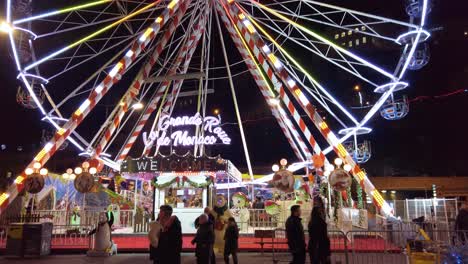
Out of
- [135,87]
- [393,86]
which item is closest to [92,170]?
[135,87]

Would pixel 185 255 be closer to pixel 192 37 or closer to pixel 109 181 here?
pixel 109 181

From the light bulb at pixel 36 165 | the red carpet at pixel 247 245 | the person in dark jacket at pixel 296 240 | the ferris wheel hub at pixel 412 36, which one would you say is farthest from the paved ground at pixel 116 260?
the ferris wheel hub at pixel 412 36

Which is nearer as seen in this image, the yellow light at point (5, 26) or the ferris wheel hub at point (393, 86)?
the yellow light at point (5, 26)

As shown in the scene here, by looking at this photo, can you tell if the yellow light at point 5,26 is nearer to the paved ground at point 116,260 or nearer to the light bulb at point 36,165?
the light bulb at point 36,165

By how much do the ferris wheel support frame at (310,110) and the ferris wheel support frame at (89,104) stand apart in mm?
2656

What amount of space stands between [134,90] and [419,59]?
11853mm

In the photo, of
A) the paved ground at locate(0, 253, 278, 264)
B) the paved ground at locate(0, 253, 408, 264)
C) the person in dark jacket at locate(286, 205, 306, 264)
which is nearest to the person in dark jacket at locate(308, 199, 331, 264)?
the person in dark jacket at locate(286, 205, 306, 264)

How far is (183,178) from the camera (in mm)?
20734

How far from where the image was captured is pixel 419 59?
15016 millimetres

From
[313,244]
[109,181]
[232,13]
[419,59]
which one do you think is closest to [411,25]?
[419,59]

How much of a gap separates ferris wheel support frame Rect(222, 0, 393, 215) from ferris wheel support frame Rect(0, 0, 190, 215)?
2656mm

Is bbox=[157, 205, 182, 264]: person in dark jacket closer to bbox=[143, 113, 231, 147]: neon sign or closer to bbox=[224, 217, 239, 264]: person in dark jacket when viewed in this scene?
bbox=[224, 217, 239, 264]: person in dark jacket

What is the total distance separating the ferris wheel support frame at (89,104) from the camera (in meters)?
13.8

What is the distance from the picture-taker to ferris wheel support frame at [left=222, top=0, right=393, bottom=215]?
14466 millimetres
